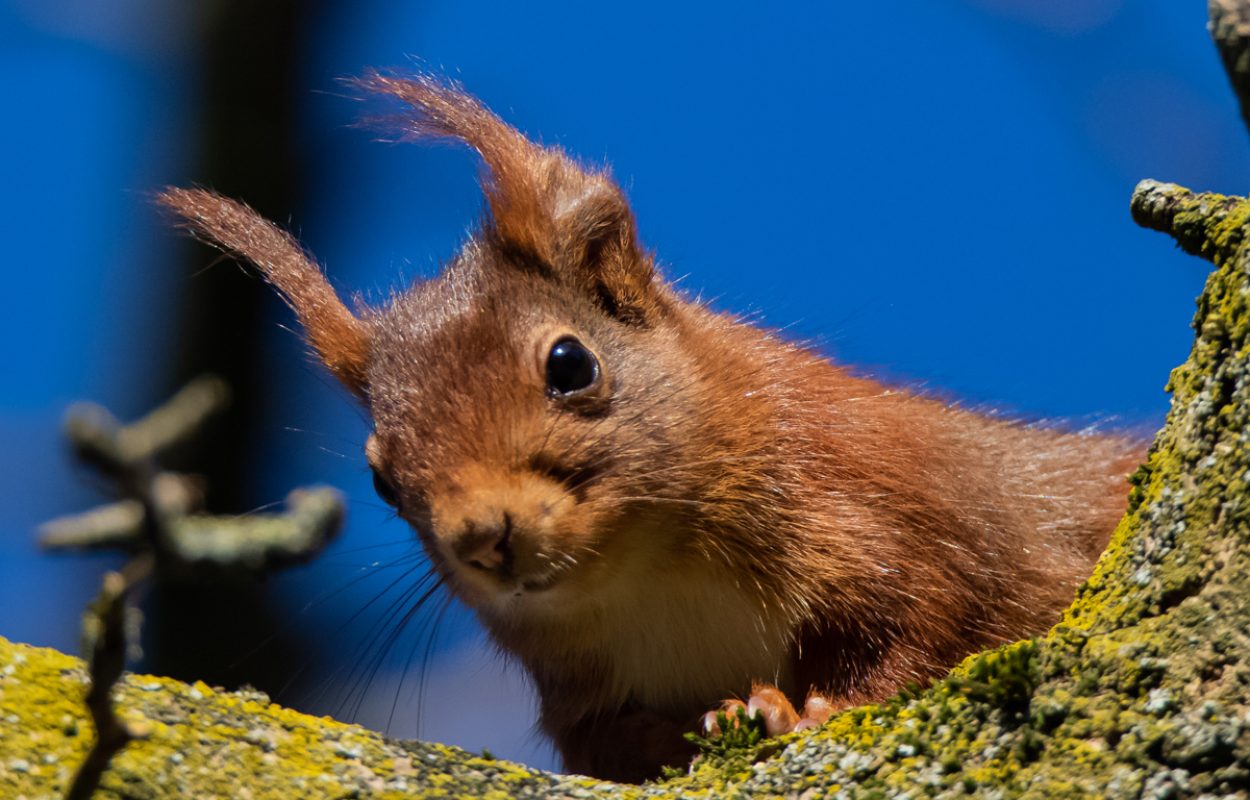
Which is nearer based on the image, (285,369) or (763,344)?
(763,344)

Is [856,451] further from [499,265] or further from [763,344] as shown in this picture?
[499,265]

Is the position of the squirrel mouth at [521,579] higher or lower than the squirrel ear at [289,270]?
lower

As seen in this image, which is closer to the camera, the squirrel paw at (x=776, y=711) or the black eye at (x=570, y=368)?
Answer: the squirrel paw at (x=776, y=711)

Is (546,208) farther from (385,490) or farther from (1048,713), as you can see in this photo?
(1048,713)

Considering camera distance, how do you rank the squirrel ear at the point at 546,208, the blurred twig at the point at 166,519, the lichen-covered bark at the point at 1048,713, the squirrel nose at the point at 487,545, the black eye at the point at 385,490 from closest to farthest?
the blurred twig at the point at 166,519, the lichen-covered bark at the point at 1048,713, the squirrel nose at the point at 487,545, the black eye at the point at 385,490, the squirrel ear at the point at 546,208

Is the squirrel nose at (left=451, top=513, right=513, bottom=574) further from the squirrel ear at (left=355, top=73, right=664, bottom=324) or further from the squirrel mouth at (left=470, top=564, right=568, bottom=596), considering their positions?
the squirrel ear at (left=355, top=73, right=664, bottom=324)

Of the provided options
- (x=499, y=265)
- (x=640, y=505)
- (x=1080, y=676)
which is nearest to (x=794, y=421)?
(x=640, y=505)

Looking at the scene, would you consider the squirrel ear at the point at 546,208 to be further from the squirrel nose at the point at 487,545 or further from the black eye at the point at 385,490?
the squirrel nose at the point at 487,545

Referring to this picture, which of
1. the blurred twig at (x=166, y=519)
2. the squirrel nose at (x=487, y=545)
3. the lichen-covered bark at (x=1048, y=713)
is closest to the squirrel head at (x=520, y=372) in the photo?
the squirrel nose at (x=487, y=545)
